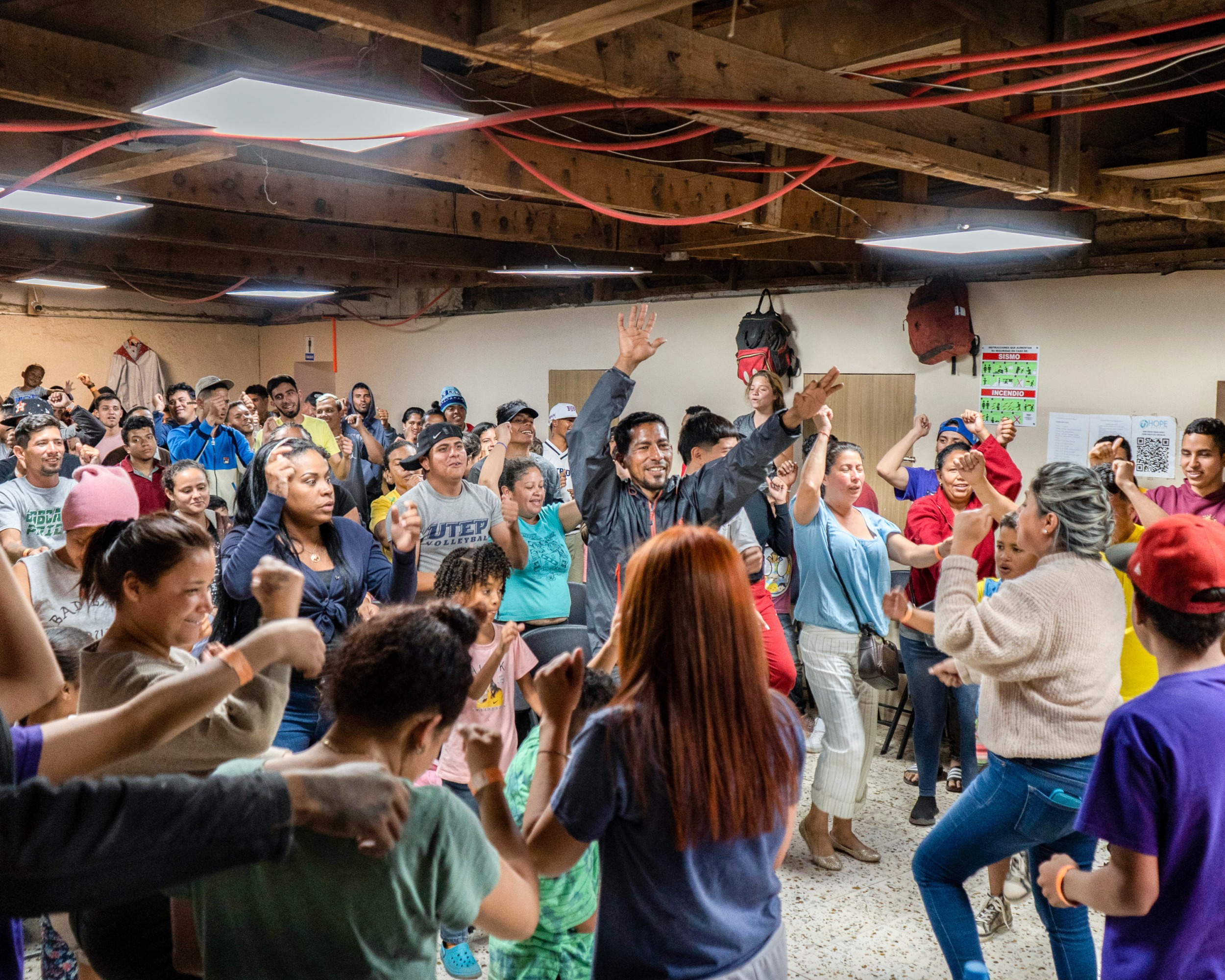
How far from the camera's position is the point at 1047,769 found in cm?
242

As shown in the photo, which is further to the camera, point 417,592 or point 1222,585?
point 417,592

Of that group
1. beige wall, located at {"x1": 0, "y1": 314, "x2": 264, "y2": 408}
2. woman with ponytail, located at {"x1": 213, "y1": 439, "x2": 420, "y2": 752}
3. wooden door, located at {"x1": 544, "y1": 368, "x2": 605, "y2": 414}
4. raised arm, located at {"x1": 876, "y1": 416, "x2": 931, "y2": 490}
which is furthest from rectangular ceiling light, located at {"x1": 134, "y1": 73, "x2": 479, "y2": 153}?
beige wall, located at {"x1": 0, "y1": 314, "x2": 264, "y2": 408}

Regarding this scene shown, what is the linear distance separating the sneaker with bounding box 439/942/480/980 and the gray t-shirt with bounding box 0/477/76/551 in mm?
2666

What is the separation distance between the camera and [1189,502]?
174 inches

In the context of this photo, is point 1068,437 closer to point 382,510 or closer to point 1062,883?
point 382,510

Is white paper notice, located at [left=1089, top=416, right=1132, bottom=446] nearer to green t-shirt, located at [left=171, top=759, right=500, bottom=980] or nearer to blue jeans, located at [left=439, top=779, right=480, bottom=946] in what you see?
blue jeans, located at [left=439, top=779, right=480, bottom=946]

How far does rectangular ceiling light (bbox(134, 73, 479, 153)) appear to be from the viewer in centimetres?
247

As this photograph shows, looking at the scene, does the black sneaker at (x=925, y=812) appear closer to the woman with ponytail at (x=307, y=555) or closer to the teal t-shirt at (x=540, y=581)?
the teal t-shirt at (x=540, y=581)

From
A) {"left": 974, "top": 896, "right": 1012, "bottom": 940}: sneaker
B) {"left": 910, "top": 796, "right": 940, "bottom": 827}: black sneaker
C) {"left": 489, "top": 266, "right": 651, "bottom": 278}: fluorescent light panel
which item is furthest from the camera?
{"left": 489, "top": 266, "right": 651, "bottom": 278}: fluorescent light panel

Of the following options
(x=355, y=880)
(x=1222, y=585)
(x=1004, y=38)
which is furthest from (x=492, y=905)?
(x=1004, y=38)

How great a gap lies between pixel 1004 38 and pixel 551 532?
254cm

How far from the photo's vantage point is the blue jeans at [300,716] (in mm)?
2730

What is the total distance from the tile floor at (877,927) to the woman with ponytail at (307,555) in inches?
44.1

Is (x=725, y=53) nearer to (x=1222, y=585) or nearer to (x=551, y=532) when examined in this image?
(x=1222, y=585)
